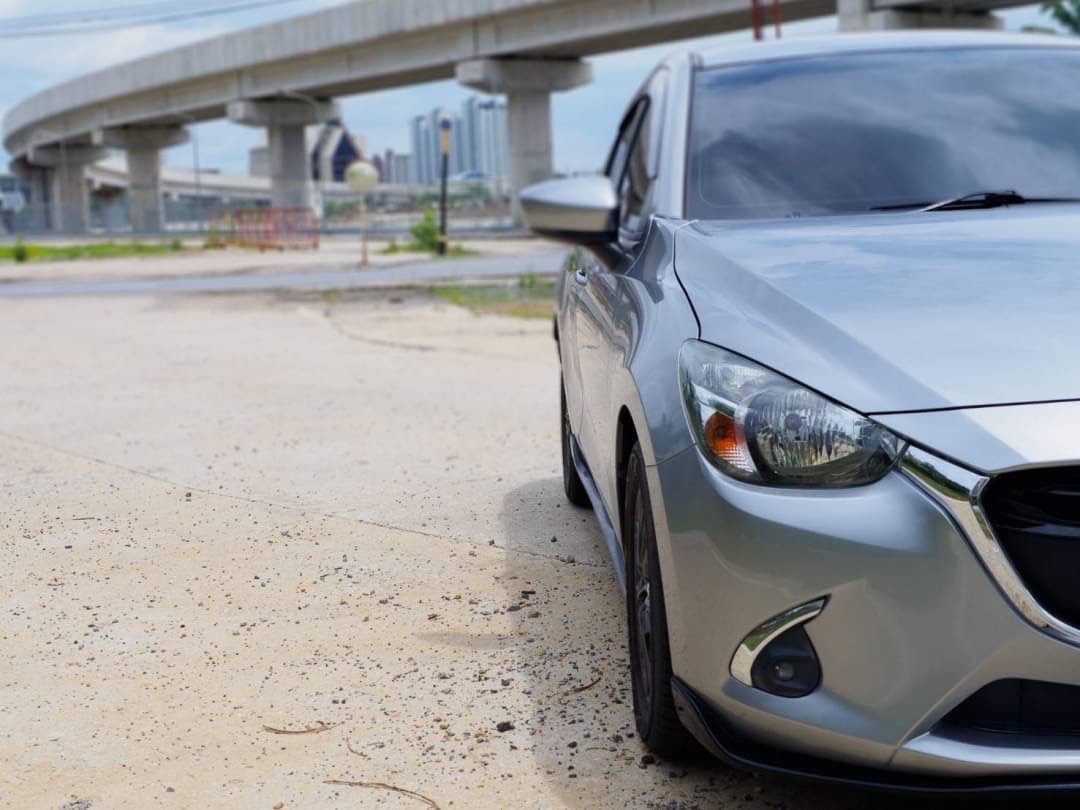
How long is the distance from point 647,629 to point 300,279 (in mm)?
22460

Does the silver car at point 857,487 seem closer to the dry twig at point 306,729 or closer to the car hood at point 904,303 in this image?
the car hood at point 904,303

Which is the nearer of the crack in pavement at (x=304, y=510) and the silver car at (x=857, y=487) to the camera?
the silver car at (x=857, y=487)

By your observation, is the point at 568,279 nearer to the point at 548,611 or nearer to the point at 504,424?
the point at 548,611

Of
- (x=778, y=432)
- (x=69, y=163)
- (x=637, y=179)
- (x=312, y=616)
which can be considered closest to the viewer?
(x=778, y=432)

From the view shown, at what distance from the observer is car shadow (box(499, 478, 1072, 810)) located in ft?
9.45

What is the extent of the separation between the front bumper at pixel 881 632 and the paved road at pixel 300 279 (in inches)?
767

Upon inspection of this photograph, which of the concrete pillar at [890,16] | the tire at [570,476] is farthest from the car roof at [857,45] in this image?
the concrete pillar at [890,16]

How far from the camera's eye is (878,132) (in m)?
3.88

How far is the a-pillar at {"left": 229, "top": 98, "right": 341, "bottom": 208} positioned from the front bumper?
6334 centimetres

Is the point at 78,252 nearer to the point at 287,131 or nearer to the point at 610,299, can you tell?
the point at 287,131

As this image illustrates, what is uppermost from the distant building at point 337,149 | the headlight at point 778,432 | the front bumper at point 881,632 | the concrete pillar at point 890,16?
the distant building at point 337,149

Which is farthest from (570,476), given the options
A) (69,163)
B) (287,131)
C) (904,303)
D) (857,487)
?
(69,163)

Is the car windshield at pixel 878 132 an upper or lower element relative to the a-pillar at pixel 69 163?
lower

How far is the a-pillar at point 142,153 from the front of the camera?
78438 mm
